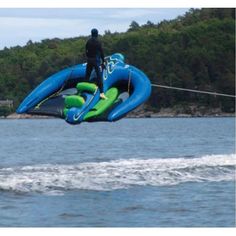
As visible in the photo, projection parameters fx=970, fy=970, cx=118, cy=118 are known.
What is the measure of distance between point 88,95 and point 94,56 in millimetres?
826

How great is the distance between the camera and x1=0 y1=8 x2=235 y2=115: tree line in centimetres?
6669

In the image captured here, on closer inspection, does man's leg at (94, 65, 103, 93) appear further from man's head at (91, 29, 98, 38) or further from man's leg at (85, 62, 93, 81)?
man's head at (91, 29, 98, 38)

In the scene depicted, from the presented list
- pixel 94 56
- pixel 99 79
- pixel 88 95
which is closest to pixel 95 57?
pixel 94 56

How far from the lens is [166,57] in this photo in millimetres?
93125

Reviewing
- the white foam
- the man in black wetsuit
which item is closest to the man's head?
the man in black wetsuit

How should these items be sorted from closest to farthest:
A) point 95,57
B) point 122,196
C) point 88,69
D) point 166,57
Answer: point 95,57 < point 88,69 < point 122,196 < point 166,57

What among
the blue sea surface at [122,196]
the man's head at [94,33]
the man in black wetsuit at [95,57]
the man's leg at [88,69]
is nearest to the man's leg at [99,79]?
the man in black wetsuit at [95,57]

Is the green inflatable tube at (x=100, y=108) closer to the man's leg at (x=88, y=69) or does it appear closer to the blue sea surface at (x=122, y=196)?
the man's leg at (x=88, y=69)

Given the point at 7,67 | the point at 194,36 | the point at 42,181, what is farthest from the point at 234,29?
the point at 42,181

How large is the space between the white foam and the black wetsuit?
6.23 metres

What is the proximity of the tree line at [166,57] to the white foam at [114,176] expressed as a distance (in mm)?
23073

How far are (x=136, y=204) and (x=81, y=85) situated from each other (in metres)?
4.85

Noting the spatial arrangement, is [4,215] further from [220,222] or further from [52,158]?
[52,158]

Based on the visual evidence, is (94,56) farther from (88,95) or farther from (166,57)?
(166,57)
